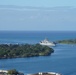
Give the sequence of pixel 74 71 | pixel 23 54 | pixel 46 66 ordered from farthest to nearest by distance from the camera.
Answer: pixel 23 54 < pixel 46 66 < pixel 74 71

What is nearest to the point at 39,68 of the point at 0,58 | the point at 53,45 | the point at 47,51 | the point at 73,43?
the point at 0,58

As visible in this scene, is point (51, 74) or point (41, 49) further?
point (41, 49)

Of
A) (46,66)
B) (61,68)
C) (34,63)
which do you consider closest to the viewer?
(61,68)

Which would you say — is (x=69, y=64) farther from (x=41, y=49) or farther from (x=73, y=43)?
(x=73, y=43)

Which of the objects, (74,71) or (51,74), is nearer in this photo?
(51,74)

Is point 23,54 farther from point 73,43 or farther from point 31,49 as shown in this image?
point 73,43

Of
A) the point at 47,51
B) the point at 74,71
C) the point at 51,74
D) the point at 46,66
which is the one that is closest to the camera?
the point at 51,74

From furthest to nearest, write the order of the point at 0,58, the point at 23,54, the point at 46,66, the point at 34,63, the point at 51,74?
the point at 23,54
the point at 0,58
the point at 34,63
the point at 46,66
the point at 51,74

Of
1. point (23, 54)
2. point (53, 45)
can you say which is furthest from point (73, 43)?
point (23, 54)
